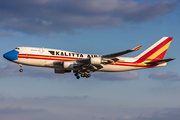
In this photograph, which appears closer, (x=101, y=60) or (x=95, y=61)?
(x=95, y=61)

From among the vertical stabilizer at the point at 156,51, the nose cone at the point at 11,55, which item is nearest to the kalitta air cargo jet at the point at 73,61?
the nose cone at the point at 11,55

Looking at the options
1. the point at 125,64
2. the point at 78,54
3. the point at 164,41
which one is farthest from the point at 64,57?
the point at 164,41

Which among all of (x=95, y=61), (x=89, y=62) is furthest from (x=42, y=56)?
(x=95, y=61)

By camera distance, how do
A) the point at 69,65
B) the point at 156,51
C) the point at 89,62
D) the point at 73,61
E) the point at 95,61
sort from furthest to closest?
the point at 156,51 < the point at 73,61 < the point at 69,65 < the point at 89,62 < the point at 95,61

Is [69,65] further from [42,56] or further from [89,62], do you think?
[42,56]

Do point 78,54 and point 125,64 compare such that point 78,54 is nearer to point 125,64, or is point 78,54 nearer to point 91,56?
point 91,56

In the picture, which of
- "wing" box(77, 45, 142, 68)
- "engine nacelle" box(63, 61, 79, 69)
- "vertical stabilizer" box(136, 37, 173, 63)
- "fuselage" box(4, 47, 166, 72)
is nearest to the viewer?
"wing" box(77, 45, 142, 68)

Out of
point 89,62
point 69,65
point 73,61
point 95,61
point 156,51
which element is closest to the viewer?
point 95,61

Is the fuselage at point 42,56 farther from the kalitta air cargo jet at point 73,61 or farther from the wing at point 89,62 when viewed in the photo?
the wing at point 89,62

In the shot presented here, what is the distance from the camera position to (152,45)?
59094 millimetres

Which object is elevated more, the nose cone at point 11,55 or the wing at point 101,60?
the nose cone at point 11,55

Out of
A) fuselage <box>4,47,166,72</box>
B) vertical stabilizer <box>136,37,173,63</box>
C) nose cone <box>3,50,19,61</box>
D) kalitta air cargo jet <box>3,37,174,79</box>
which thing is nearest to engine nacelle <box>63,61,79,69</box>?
kalitta air cargo jet <box>3,37,174,79</box>

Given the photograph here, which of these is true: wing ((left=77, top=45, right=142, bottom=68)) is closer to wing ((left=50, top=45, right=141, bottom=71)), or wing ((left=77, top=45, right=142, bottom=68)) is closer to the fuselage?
wing ((left=50, top=45, right=141, bottom=71))

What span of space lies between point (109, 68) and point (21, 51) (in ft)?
56.7
